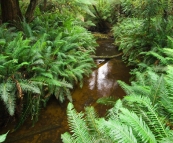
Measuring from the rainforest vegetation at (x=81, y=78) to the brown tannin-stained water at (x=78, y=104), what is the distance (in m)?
0.19

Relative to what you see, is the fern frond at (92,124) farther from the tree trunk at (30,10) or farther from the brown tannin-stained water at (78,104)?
the tree trunk at (30,10)

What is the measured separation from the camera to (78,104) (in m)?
4.30

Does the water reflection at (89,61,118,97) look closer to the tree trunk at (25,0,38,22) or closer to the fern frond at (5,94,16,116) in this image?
the fern frond at (5,94,16,116)

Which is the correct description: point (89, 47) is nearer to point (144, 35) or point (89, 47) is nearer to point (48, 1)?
point (144, 35)

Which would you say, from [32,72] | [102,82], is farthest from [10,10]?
[102,82]

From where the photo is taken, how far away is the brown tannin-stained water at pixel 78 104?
3408 mm

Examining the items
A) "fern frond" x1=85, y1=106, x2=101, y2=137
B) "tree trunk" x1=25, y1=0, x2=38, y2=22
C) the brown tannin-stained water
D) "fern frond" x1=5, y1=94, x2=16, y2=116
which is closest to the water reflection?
the brown tannin-stained water

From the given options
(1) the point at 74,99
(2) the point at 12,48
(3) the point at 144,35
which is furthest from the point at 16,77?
(3) the point at 144,35

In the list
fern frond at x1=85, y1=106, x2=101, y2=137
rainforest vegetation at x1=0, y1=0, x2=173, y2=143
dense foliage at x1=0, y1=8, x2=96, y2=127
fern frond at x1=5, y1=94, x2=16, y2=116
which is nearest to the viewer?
rainforest vegetation at x1=0, y1=0, x2=173, y2=143

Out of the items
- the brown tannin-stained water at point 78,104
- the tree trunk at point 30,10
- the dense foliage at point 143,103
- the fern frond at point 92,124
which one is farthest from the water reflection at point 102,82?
the tree trunk at point 30,10

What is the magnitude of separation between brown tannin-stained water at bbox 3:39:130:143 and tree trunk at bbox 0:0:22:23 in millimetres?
3156

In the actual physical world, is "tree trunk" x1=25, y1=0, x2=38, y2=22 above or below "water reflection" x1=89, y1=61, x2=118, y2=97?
above

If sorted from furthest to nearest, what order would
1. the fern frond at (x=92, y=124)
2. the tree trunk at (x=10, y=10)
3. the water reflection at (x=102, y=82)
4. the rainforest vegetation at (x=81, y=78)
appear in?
the tree trunk at (x=10, y=10) < the water reflection at (x=102, y=82) < the fern frond at (x=92, y=124) < the rainforest vegetation at (x=81, y=78)

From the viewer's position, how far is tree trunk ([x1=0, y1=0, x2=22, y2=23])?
5402 millimetres
